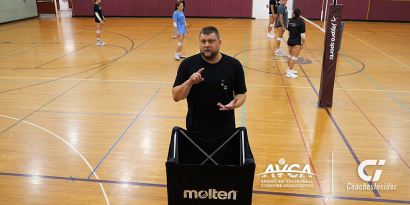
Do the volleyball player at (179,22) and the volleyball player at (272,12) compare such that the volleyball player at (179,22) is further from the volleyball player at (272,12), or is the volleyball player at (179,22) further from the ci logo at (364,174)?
the ci logo at (364,174)

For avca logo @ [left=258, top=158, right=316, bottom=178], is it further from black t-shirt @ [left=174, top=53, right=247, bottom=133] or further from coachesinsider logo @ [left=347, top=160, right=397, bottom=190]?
black t-shirt @ [left=174, top=53, right=247, bottom=133]

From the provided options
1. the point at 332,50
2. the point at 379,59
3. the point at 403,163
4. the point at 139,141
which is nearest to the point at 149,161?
the point at 139,141

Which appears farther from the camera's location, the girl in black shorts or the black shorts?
the black shorts

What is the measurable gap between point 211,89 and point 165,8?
772 inches

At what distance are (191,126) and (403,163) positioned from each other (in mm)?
3386

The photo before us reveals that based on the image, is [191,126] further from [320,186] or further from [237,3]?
[237,3]

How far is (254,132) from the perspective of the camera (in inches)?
226

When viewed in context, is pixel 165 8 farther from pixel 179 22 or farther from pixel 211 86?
pixel 211 86

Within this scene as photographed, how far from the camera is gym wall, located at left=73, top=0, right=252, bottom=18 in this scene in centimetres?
2117

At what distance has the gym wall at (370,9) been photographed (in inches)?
760

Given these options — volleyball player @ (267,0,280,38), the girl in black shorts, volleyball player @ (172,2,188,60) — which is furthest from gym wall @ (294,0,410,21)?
the girl in black shorts

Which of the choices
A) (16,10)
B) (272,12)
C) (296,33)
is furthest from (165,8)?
(296,33)

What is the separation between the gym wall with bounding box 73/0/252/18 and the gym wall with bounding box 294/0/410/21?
12.0 feet

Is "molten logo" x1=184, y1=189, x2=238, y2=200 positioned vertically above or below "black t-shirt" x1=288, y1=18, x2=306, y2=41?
below
